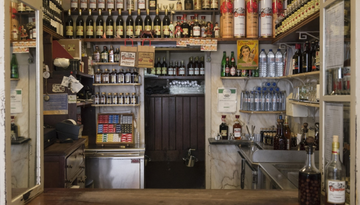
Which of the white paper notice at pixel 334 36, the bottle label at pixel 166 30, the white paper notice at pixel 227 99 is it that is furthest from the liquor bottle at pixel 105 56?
the white paper notice at pixel 334 36

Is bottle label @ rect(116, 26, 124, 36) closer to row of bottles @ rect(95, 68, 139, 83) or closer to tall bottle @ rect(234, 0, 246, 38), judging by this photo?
row of bottles @ rect(95, 68, 139, 83)

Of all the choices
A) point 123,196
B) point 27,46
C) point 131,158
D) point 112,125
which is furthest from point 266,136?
point 27,46

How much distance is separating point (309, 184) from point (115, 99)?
3.41 meters

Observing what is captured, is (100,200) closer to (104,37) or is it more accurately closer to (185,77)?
(104,37)

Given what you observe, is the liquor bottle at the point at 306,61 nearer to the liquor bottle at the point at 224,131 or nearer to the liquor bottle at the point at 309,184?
the liquor bottle at the point at 224,131

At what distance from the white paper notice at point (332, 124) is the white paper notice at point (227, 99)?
311cm

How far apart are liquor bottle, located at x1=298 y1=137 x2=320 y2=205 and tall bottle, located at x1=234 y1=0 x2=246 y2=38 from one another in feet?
9.69

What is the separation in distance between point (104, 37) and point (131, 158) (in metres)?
1.66

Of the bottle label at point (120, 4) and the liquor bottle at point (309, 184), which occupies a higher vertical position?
the bottle label at point (120, 4)

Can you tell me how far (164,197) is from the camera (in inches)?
64.0

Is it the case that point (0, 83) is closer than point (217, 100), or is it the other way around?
point (0, 83)

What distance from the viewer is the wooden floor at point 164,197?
1546 millimetres

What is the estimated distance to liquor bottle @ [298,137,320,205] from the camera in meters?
1.44

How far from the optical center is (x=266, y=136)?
4.19 metres
